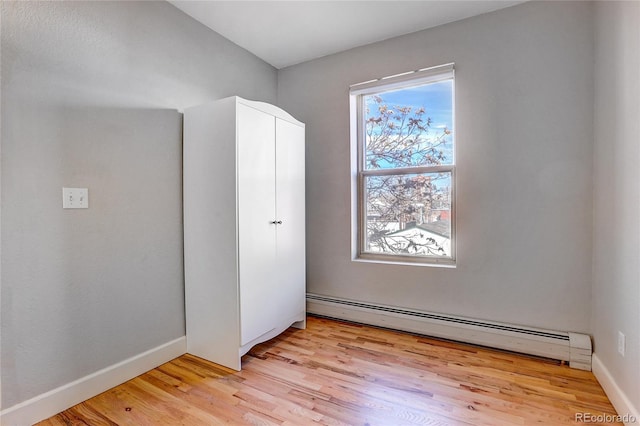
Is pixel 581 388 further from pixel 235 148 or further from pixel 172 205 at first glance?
Result: pixel 172 205

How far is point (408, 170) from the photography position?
105 inches

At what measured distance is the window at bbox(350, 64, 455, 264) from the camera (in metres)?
2.52

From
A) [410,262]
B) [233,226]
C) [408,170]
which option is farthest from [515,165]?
[233,226]

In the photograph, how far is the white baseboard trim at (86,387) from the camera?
4.83ft

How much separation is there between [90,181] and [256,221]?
994 mm

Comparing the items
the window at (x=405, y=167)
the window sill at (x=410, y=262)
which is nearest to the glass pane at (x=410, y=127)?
the window at (x=405, y=167)

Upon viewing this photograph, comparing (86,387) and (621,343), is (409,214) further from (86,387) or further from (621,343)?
(86,387)

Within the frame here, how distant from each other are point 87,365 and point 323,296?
1853 mm

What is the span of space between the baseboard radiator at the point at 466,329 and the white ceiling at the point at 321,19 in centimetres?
235

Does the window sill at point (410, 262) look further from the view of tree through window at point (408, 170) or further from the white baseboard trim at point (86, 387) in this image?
the white baseboard trim at point (86, 387)

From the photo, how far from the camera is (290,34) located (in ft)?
8.43

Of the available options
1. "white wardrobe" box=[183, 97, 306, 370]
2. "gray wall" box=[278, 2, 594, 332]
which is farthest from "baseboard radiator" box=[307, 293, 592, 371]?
"white wardrobe" box=[183, 97, 306, 370]

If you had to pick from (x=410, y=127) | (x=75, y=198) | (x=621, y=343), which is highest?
(x=410, y=127)

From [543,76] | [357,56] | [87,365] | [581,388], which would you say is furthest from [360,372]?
[357,56]
